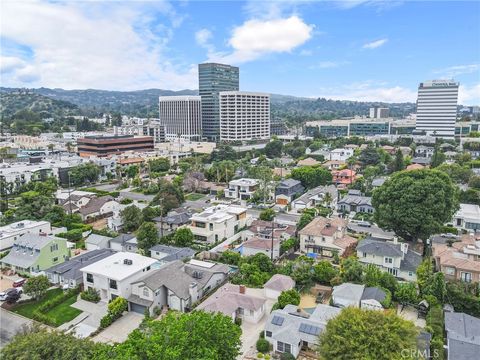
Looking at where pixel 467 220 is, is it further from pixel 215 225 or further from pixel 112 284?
pixel 112 284

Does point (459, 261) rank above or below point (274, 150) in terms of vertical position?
below

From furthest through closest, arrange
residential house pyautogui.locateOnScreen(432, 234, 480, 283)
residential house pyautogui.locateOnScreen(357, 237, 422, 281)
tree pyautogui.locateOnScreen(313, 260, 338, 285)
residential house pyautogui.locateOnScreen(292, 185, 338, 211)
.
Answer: residential house pyautogui.locateOnScreen(292, 185, 338, 211) < residential house pyautogui.locateOnScreen(357, 237, 422, 281) < tree pyautogui.locateOnScreen(313, 260, 338, 285) < residential house pyautogui.locateOnScreen(432, 234, 480, 283)

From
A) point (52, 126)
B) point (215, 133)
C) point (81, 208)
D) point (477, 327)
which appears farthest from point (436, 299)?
point (52, 126)

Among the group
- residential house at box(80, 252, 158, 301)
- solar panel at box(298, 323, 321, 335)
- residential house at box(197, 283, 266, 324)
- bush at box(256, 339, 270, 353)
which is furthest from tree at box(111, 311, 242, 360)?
residential house at box(80, 252, 158, 301)

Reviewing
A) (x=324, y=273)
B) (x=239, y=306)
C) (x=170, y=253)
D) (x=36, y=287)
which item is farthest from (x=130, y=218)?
(x=324, y=273)

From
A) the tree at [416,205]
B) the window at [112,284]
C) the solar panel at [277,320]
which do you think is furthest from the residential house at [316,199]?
the window at [112,284]

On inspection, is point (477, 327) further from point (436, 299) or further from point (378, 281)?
point (378, 281)

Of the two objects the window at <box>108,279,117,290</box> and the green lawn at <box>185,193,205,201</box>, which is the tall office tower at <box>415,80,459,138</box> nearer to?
the green lawn at <box>185,193,205,201</box>
